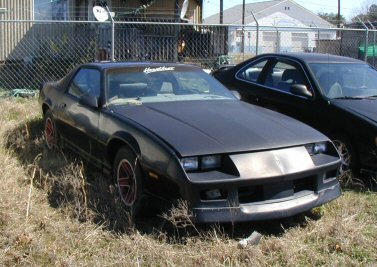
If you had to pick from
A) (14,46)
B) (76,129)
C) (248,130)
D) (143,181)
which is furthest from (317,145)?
(14,46)

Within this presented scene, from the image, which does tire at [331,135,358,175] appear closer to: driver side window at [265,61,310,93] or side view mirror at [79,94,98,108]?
driver side window at [265,61,310,93]

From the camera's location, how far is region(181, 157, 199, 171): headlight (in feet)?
12.5

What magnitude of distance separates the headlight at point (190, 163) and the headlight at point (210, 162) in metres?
0.05

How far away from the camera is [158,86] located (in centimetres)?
543

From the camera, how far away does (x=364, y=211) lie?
470cm

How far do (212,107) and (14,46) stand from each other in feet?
39.1

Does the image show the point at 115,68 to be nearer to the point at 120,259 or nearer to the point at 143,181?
the point at 143,181

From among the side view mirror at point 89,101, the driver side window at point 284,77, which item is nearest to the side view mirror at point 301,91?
the driver side window at point 284,77

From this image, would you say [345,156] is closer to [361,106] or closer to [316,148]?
[361,106]

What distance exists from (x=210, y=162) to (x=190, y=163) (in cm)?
16

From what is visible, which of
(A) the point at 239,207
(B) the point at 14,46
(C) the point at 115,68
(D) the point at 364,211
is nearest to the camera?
(A) the point at 239,207

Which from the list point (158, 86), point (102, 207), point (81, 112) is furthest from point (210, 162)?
point (81, 112)

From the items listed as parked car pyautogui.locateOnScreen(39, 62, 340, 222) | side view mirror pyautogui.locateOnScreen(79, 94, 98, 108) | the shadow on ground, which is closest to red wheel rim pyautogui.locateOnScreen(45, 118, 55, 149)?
the shadow on ground

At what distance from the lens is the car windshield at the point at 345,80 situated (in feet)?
20.4
